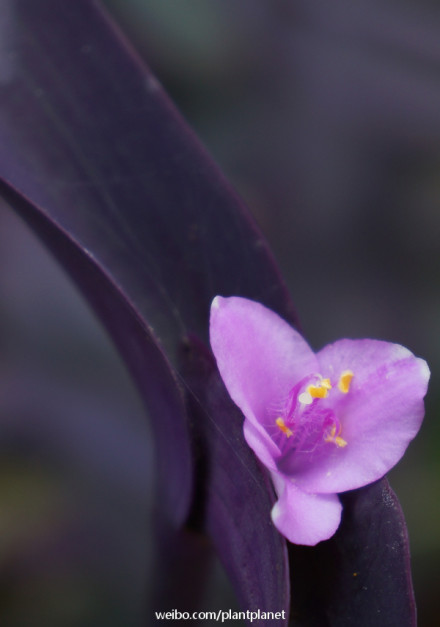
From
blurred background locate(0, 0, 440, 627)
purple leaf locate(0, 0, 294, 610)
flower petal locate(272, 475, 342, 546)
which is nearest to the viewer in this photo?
flower petal locate(272, 475, 342, 546)

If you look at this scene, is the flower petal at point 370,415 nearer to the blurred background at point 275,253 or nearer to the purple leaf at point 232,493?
the purple leaf at point 232,493

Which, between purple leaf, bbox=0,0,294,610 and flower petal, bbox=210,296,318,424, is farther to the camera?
purple leaf, bbox=0,0,294,610

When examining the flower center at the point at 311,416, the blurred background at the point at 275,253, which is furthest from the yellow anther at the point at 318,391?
the blurred background at the point at 275,253

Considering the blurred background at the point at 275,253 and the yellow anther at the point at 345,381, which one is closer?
the yellow anther at the point at 345,381

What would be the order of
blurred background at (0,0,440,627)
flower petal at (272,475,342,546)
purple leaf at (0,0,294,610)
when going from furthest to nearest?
1. blurred background at (0,0,440,627)
2. purple leaf at (0,0,294,610)
3. flower petal at (272,475,342,546)

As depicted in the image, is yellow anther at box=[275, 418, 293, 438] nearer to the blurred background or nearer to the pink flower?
the pink flower

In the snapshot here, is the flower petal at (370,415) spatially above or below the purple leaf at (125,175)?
below

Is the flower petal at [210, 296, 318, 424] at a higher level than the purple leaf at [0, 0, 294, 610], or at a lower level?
lower

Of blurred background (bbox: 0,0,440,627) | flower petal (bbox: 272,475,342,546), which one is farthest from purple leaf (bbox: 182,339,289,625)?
blurred background (bbox: 0,0,440,627)


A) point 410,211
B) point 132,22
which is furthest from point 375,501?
point 132,22
